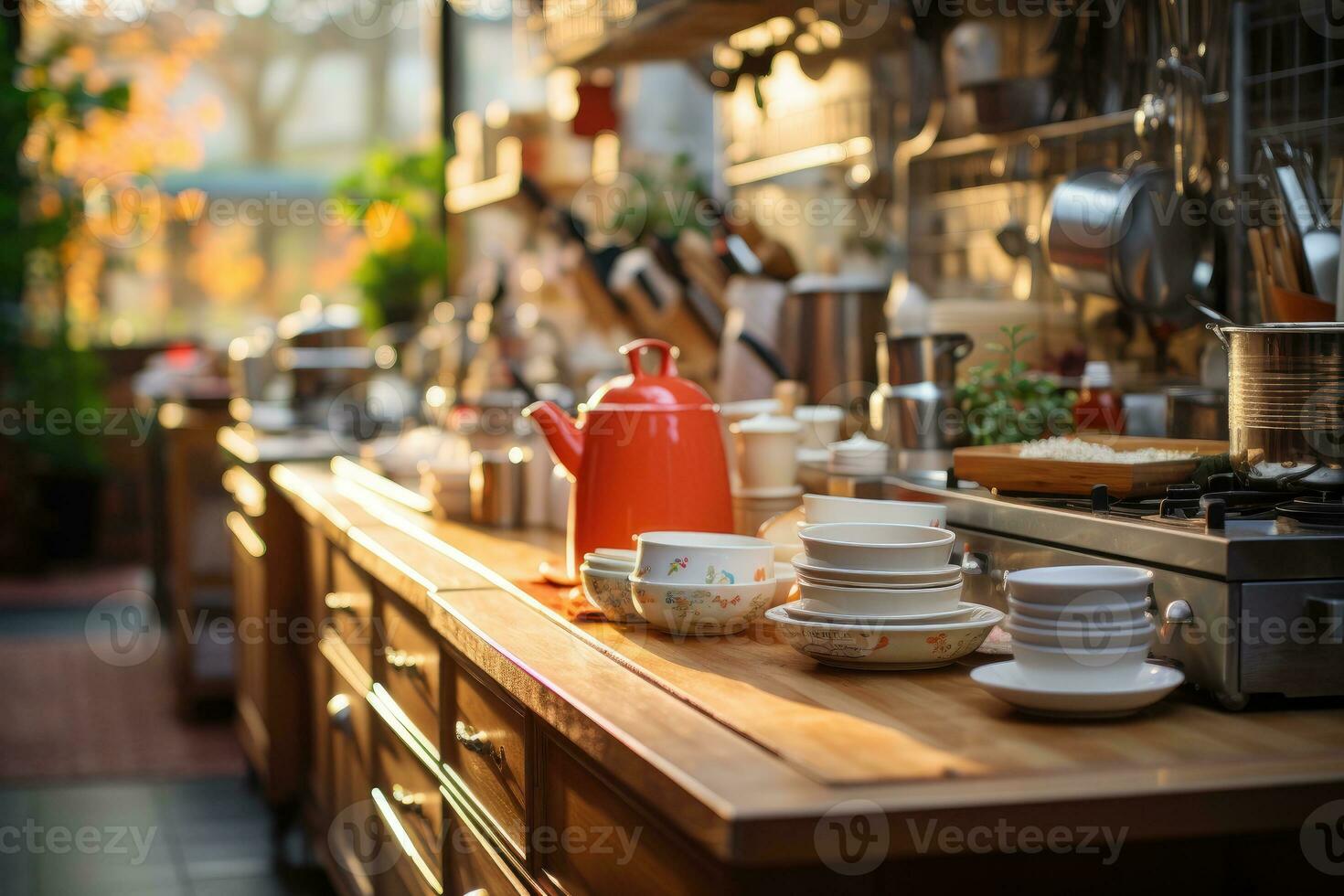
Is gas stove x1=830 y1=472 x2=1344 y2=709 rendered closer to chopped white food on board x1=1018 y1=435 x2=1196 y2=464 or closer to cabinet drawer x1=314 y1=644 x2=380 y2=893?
chopped white food on board x1=1018 y1=435 x2=1196 y2=464

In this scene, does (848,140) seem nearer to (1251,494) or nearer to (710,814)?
(1251,494)

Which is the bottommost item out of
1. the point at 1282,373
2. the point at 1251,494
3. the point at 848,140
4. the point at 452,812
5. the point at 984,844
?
the point at 452,812

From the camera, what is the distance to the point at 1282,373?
4.11 feet

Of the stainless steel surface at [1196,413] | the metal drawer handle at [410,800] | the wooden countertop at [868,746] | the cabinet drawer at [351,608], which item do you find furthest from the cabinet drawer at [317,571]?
Result: the stainless steel surface at [1196,413]

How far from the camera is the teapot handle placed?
183cm

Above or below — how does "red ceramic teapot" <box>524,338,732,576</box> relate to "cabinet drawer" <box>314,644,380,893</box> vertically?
above

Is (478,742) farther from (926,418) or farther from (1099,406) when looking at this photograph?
(1099,406)

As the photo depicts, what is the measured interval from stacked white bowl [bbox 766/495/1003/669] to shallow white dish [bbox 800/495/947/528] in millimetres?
160

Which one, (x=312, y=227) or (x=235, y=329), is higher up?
(x=312, y=227)

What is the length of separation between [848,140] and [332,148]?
6295mm

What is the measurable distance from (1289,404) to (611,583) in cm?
68

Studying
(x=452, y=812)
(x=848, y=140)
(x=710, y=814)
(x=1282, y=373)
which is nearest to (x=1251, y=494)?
(x=1282, y=373)

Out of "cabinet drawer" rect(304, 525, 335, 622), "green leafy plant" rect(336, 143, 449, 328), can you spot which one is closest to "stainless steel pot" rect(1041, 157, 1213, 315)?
"cabinet drawer" rect(304, 525, 335, 622)

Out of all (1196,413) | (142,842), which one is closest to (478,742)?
(1196,413)
